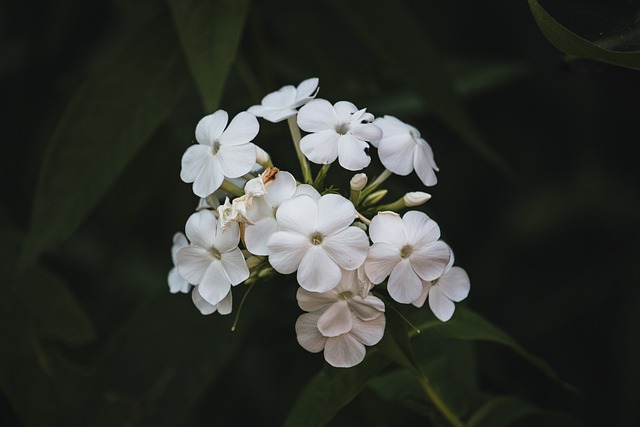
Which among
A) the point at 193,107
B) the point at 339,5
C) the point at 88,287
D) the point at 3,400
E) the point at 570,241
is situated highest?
the point at 339,5

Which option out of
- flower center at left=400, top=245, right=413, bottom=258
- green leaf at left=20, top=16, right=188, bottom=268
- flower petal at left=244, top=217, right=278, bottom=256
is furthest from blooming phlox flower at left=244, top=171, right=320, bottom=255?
green leaf at left=20, top=16, right=188, bottom=268

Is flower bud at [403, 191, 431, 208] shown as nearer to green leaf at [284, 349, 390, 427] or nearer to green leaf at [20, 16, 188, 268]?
green leaf at [284, 349, 390, 427]

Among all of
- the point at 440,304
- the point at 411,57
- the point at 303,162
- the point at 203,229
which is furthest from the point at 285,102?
the point at 411,57

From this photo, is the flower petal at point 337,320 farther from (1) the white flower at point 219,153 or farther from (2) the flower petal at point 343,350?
(1) the white flower at point 219,153

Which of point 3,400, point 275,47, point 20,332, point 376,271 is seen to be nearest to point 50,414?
point 20,332

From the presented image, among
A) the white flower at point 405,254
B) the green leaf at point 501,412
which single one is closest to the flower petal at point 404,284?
the white flower at point 405,254

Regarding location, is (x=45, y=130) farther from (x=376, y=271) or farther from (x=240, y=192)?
(x=376, y=271)
